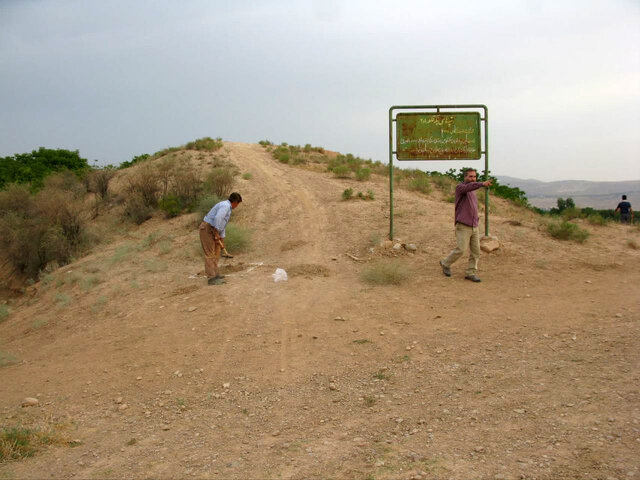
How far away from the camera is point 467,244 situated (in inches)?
319

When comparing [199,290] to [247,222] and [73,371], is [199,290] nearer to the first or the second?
[73,371]

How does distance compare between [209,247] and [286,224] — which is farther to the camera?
[286,224]

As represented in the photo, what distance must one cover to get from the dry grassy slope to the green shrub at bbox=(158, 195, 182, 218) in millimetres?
3720

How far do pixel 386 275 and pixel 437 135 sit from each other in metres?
3.18

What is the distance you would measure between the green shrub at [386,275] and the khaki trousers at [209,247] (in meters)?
2.49

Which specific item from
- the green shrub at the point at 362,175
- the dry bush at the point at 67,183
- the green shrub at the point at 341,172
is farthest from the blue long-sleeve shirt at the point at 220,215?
the dry bush at the point at 67,183

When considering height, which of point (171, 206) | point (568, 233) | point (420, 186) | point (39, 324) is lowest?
point (39, 324)

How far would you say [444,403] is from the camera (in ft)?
14.2

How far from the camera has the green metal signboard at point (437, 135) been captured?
955 cm

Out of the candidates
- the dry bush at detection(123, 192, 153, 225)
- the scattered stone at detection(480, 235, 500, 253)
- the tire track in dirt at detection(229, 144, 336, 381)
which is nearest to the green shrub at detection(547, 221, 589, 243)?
the scattered stone at detection(480, 235, 500, 253)

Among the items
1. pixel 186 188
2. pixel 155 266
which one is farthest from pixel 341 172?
pixel 155 266

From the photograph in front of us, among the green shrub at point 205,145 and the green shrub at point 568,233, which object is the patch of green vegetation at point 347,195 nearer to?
the green shrub at point 568,233

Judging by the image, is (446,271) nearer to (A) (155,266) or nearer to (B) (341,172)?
(A) (155,266)

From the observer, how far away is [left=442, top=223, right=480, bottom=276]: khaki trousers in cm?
796
